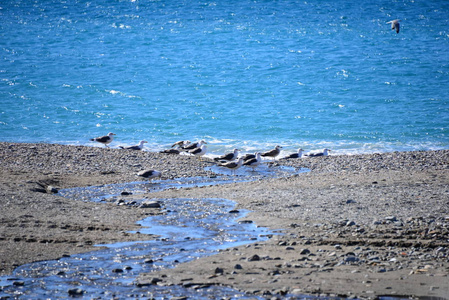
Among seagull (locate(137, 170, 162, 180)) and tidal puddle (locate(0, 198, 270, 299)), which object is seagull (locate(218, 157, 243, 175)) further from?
tidal puddle (locate(0, 198, 270, 299))

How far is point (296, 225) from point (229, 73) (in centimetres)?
3059

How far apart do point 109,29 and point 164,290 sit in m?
46.9

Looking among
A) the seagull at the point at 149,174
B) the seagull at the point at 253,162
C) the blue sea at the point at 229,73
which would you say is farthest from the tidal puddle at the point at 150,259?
the blue sea at the point at 229,73

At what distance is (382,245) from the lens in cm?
934

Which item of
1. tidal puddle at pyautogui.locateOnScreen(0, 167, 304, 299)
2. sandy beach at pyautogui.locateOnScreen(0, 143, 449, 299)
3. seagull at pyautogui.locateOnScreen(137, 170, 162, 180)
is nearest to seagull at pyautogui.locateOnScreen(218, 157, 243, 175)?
sandy beach at pyautogui.locateOnScreen(0, 143, 449, 299)

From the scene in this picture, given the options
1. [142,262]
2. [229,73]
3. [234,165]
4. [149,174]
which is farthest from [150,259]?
[229,73]

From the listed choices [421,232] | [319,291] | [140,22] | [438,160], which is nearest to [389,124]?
[438,160]

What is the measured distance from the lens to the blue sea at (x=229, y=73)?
28578 mm

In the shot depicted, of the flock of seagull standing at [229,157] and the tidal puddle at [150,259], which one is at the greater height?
the tidal puddle at [150,259]

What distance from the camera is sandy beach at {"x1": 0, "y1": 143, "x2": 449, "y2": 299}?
793cm

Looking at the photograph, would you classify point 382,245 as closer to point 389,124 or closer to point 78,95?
point 389,124

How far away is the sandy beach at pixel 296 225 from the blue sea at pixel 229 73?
8132 millimetres

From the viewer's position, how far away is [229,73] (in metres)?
40.5

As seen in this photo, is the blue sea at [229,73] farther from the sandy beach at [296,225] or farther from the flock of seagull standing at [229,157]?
the sandy beach at [296,225]
